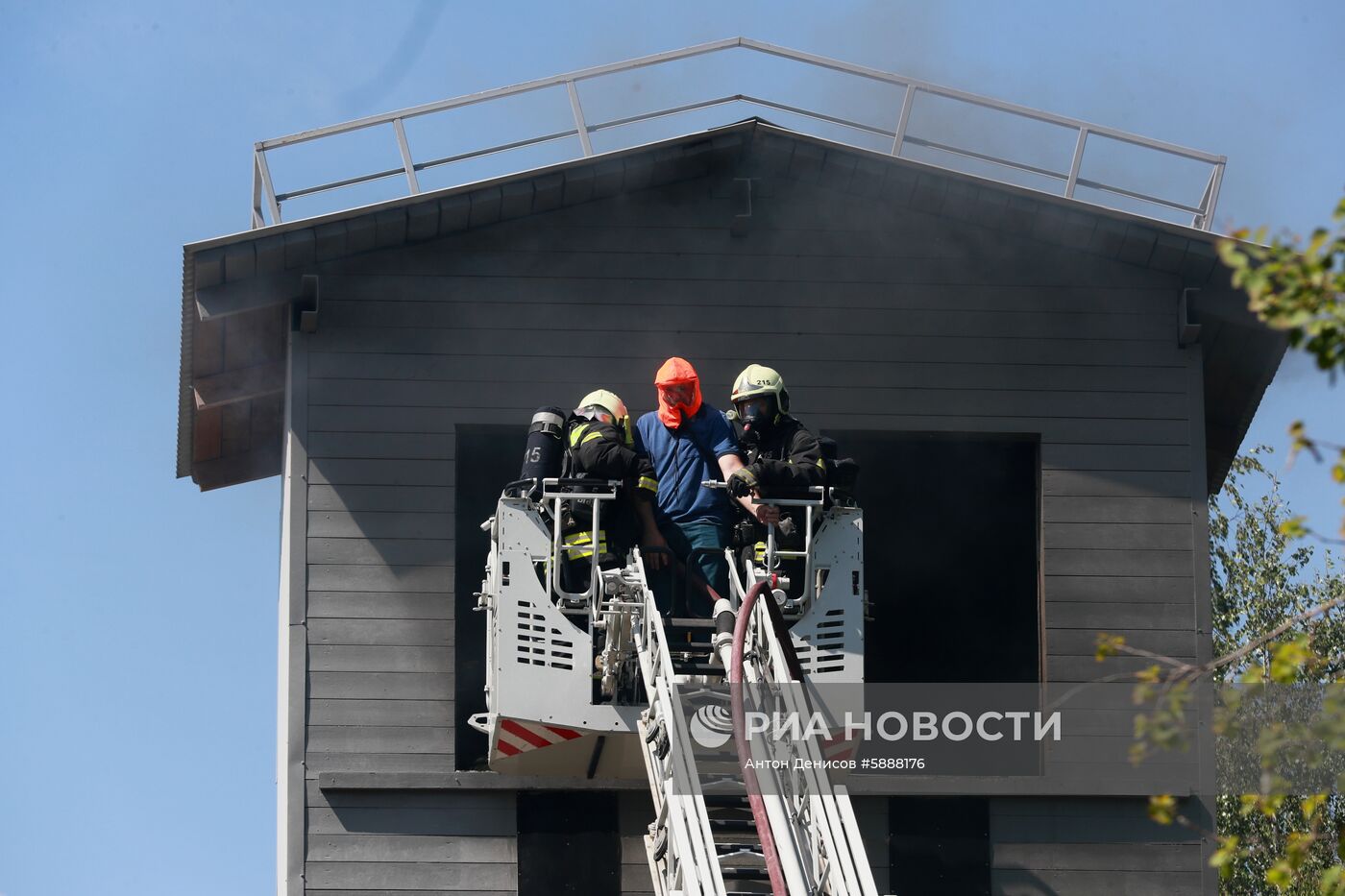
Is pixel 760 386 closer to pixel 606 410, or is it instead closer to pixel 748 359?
pixel 606 410

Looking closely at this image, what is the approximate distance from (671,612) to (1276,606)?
725 inches

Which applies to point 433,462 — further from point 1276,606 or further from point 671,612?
point 1276,606

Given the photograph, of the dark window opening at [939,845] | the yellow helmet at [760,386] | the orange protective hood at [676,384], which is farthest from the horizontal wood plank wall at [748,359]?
the yellow helmet at [760,386]

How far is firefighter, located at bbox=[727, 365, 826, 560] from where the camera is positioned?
10838 millimetres

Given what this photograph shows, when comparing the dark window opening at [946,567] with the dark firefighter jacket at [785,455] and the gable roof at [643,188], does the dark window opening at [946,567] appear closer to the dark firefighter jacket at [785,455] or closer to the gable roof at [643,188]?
the gable roof at [643,188]

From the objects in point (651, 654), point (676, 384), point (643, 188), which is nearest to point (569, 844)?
point (651, 654)

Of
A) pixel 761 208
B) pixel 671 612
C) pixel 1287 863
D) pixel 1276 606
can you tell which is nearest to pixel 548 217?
pixel 761 208

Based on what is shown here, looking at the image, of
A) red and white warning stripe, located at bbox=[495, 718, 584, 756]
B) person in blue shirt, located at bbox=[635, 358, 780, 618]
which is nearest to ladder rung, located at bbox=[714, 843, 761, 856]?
red and white warning stripe, located at bbox=[495, 718, 584, 756]

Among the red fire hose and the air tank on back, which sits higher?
the air tank on back

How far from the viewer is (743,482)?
10.7m

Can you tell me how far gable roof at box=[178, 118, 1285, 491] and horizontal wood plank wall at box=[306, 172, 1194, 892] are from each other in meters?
0.15

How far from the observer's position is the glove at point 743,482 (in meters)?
10.7

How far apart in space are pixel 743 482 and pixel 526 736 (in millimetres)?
2013

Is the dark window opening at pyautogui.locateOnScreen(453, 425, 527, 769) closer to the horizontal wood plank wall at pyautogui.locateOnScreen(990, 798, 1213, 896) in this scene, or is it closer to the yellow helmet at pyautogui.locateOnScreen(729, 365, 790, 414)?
the yellow helmet at pyautogui.locateOnScreen(729, 365, 790, 414)
